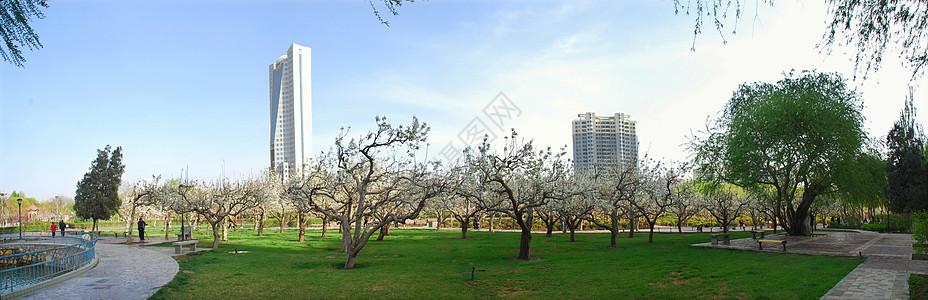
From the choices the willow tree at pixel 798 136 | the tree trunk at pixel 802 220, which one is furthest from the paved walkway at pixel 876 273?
the tree trunk at pixel 802 220

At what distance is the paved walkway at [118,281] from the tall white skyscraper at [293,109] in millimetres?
126177

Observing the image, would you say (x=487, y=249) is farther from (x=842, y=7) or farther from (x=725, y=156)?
(x=842, y=7)

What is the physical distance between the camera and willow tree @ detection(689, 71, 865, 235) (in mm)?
26375

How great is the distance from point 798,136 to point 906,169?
16.7 metres

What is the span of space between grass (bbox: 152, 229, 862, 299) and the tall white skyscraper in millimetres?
125522

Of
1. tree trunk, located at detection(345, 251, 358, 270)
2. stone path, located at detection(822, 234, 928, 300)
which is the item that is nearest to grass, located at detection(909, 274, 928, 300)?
stone path, located at detection(822, 234, 928, 300)

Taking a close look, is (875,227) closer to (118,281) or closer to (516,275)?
(516,275)

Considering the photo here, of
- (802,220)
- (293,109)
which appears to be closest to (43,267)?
(802,220)

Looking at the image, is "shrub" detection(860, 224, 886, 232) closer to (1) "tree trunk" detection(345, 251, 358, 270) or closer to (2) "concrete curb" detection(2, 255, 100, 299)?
(1) "tree trunk" detection(345, 251, 358, 270)

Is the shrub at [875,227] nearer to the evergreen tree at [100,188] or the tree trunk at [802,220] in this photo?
the tree trunk at [802,220]

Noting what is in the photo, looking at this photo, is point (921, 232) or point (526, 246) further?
point (526, 246)

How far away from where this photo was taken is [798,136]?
89.0ft

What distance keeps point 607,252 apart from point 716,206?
84.1 ft

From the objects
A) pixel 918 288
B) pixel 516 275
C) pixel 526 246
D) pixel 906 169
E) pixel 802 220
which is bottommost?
pixel 516 275
